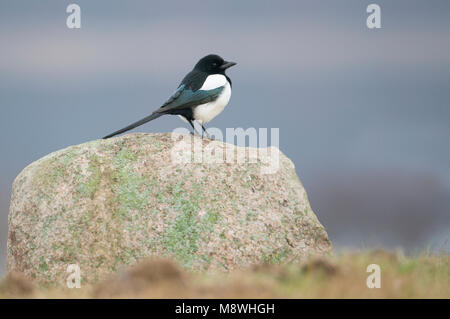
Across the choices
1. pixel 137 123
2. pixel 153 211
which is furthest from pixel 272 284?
pixel 137 123

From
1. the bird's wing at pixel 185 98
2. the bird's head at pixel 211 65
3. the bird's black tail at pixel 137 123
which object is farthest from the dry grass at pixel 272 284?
the bird's head at pixel 211 65

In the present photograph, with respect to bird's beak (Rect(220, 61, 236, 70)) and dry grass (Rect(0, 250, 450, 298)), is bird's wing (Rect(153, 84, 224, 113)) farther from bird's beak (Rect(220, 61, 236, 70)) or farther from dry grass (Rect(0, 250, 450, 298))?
dry grass (Rect(0, 250, 450, 298))

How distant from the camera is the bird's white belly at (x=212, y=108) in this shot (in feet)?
24.6

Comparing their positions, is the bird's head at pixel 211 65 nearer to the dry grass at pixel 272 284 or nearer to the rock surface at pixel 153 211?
the rock surface at pixel 153 211

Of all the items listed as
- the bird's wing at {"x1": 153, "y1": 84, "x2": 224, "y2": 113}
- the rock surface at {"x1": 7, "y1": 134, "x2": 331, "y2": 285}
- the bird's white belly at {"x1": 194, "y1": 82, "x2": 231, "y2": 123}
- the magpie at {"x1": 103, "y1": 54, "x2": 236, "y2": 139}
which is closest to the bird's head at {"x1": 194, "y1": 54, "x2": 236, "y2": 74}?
the magpie at {"x1": 103, "y1": 54, "x2": 236, "y2": 139}

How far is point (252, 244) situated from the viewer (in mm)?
6363

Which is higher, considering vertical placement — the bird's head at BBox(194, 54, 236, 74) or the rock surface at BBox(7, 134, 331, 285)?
the bird's head at BBox(194, 54, 236, 74)

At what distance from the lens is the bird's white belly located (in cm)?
749

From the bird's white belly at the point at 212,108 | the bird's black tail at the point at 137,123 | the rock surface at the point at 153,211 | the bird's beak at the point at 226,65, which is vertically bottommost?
the rock surface at the point at 153,211

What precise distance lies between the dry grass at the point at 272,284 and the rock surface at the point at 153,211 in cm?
58

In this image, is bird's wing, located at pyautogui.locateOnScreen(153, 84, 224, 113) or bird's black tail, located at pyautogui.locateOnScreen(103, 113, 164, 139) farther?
bird's wing, located at pyautogui.locateOnScreen(153, 84, 224, 113)

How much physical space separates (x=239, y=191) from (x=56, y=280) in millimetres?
2241

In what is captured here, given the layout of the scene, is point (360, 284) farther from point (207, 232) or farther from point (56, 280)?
point (56, 280)

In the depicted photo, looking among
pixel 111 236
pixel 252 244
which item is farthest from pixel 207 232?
pixel 111 236
